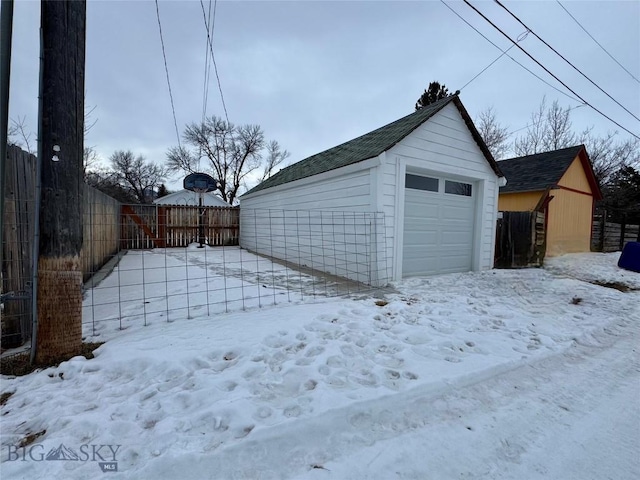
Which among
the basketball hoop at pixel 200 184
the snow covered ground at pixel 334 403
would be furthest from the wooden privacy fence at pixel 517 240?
the basketball hoop at pixel 200 184

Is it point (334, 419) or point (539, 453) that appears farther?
point (334, 419)

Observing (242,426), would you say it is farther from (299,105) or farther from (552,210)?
(552,210)

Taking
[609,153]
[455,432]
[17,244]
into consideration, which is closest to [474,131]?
[455,432]

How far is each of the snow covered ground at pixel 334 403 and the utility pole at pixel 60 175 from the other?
1.01 ft

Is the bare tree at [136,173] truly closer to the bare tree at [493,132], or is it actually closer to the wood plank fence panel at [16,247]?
→ the bare tree at [493,132]

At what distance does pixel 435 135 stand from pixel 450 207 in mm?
1665

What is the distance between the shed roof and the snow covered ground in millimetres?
9081

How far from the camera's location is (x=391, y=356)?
251cm

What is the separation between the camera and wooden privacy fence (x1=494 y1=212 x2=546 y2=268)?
8055 mm

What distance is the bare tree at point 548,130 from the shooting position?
740 inches

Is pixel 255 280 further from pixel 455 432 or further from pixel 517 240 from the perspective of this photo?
pixel 517 240

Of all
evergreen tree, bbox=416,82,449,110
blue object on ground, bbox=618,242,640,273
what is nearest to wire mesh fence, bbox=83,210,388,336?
blue object on ground, bbox=618,242,640,273

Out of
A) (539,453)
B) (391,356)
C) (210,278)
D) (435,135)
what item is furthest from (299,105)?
(539,453)

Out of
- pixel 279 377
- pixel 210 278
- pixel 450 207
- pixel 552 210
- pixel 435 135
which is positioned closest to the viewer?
pixel 279 377
